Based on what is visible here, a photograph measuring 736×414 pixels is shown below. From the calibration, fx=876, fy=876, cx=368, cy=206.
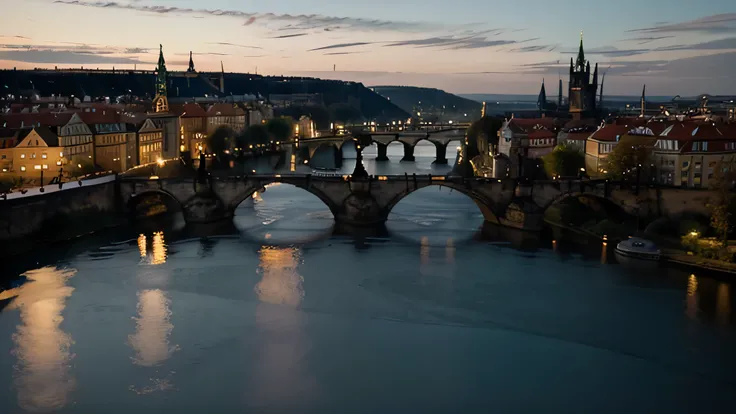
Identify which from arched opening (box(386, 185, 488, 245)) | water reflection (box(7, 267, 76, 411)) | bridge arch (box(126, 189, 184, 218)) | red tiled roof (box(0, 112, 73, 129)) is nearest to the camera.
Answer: water reflection (box(7, 267, 76, 411))

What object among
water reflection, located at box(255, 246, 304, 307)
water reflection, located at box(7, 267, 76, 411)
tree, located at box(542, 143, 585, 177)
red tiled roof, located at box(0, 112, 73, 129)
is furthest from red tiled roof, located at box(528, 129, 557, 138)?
water reflection, located at box(7, 267, 76, 411)

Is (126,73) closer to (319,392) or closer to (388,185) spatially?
(388,185)

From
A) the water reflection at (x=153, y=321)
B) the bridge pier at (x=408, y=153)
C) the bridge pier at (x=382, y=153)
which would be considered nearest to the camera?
the water reflection at (x=153, y=321)

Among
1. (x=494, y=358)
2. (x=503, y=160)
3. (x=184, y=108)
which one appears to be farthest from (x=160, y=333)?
(x=184, y=108)

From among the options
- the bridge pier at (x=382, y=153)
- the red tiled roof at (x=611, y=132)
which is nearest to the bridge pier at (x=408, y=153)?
the bridge pier at (x=382, y=153)

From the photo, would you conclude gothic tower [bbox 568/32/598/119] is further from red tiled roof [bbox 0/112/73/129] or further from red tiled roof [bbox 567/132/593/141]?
red tiled roof [bbox 0/112/73/129]

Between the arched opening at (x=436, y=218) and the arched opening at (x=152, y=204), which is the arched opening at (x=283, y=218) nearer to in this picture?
the arched opening at (x=152, y=204)
